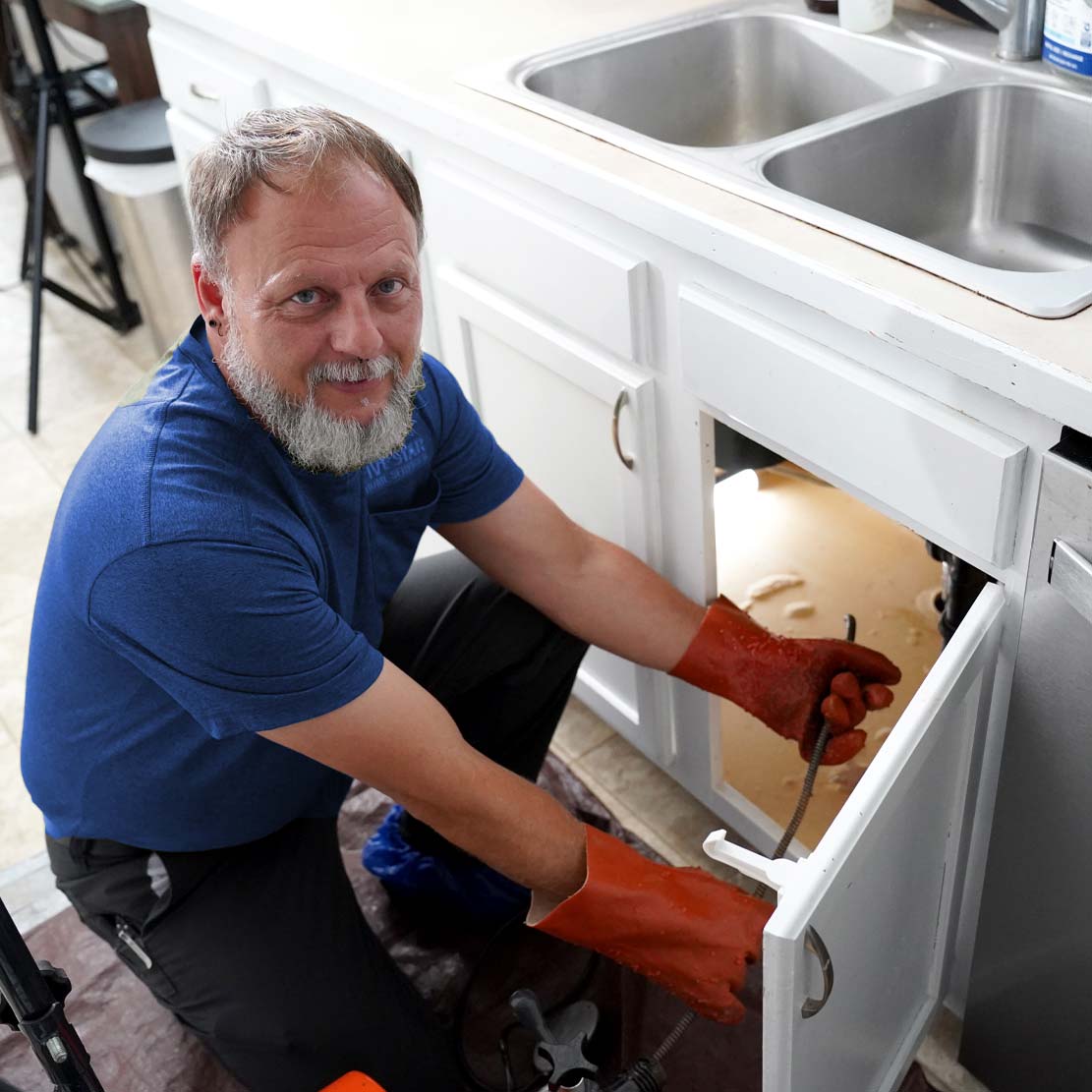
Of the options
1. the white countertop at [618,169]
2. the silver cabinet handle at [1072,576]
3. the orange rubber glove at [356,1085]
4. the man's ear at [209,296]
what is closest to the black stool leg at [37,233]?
the white countertop at [618,169]

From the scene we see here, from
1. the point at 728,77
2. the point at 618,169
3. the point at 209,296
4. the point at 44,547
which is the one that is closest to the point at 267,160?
the point at 209,296

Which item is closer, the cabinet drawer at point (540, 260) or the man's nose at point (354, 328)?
the man's nose at point (354, 328)

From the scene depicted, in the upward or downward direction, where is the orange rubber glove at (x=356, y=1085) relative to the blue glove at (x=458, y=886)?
upward

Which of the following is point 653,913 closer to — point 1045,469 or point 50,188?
point 1045,469

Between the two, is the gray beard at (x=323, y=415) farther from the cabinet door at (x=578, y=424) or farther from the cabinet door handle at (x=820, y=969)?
the cabinet door handle at (x=820, y=969)

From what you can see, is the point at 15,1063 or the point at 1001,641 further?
the point at 15,1063

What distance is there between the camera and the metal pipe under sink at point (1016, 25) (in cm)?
135

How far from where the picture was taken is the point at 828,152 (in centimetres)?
130

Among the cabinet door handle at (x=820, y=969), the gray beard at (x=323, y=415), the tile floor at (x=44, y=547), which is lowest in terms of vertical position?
the tile floor at (x=44, y=547)

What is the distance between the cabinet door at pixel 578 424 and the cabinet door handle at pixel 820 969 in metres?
0.65

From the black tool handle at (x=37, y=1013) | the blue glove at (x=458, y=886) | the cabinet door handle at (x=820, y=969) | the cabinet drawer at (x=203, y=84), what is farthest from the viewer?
the cabinet drawer at (x=203, y=84)

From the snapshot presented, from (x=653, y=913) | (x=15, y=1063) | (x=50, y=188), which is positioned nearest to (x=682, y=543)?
(x=653, y=913)

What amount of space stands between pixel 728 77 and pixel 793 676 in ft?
2.73

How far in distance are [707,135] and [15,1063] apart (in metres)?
1.50
